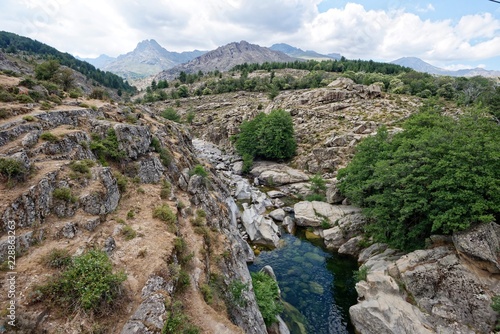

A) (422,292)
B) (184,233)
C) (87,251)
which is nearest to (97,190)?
(87,251)

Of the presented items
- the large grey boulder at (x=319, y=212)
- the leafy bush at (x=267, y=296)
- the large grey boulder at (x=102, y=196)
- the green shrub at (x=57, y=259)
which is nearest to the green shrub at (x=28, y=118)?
the large grey boulder at (x=102, y=196)

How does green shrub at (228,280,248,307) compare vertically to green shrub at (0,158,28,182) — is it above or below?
below

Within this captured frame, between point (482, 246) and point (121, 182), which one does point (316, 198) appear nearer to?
point (482, 246)

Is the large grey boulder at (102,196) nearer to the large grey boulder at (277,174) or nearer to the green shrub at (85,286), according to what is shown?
the green shrub at (85,286)

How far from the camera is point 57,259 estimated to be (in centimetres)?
1250

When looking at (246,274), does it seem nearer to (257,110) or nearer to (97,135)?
(97,135)

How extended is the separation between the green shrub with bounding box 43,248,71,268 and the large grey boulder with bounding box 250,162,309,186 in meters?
41.5

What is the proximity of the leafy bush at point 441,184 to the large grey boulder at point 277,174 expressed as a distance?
22.3 m

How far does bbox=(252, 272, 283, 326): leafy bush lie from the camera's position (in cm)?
1923

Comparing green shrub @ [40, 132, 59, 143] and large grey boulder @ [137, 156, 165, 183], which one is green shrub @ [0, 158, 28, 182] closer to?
green shrub @ [40, 132, 59, 143]

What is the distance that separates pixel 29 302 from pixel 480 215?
2880 centimetres

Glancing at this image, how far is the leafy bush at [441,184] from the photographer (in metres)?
20.0

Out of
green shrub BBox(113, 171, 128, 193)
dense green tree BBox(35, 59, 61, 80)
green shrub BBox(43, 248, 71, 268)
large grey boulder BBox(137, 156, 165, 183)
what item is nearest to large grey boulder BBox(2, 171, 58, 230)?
green shrub BBox(43, 248, 71, 268)

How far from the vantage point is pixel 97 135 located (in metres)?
24.5
